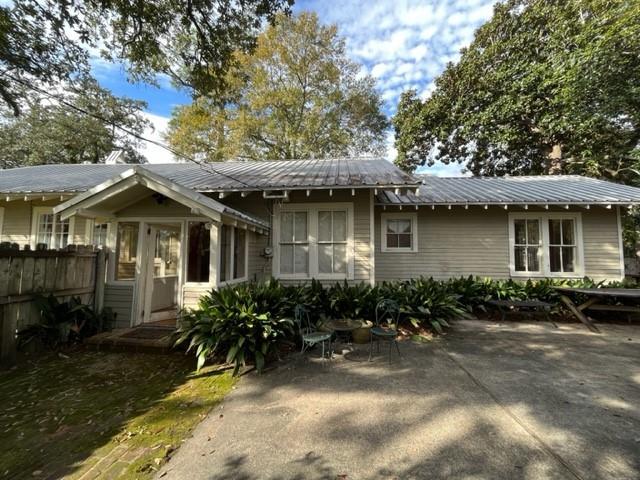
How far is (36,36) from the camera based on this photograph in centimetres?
671

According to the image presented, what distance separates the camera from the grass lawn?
2332 millimetres

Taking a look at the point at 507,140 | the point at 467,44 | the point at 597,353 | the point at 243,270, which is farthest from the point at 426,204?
the point at 467,44

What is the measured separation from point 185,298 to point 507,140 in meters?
16.4

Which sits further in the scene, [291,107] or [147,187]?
[291,107]

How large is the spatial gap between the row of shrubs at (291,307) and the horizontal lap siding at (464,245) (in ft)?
2.66

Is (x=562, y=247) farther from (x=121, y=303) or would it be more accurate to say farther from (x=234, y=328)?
(x=121, y=303)

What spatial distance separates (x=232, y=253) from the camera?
579cm

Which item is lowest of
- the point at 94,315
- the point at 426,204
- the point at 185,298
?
the point at 94,315

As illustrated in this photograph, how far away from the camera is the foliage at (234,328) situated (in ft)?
13.2

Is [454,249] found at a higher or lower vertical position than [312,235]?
lower

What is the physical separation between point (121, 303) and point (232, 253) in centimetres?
232

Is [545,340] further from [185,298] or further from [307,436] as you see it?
[185,298]

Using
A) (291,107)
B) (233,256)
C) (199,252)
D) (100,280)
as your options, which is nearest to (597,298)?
(233,256)

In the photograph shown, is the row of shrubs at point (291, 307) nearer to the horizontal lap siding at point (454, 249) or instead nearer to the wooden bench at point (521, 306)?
the wooden bench at point (521, 306)
